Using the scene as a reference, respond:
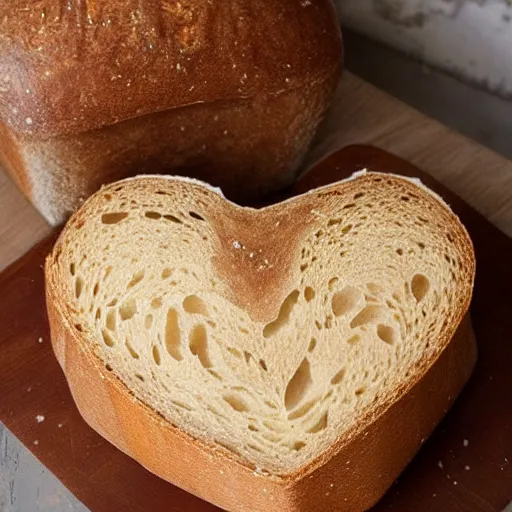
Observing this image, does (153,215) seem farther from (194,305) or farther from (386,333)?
(386,333)

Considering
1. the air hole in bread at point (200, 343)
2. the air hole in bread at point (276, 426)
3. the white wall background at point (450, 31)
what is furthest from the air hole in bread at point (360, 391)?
the white wall background at point (450, 31)

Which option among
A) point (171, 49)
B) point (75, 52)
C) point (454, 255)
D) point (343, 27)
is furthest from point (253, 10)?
point (343, 27)

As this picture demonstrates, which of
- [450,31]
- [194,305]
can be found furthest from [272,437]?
[450,31]

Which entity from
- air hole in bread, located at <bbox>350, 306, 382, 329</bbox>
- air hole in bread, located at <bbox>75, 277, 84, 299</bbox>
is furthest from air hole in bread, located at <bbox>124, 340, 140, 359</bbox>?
air hole in bread, located at <bbox>350, 306, 382, 329</bbox>

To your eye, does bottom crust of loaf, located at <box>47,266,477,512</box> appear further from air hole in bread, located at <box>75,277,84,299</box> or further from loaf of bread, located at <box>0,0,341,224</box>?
loaf of bread, located at <box>0,0,341,224</box>

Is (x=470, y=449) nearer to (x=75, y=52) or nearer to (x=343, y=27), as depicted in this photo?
(x=75, y=52)
